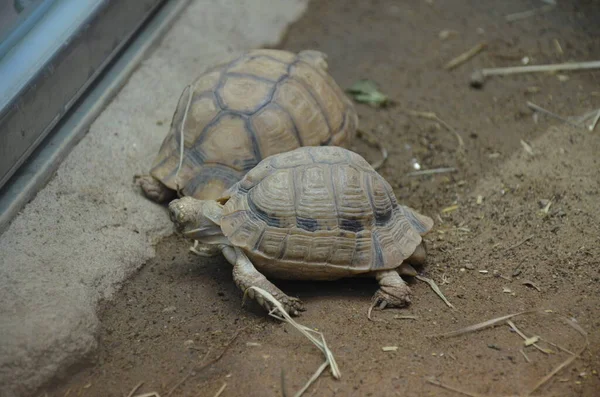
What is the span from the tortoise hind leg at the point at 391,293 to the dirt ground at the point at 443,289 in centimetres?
5

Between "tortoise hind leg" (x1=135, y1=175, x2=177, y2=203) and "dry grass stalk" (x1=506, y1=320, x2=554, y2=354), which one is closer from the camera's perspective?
"dry grass stalk" (x1=506, y1=320, x2=554, y2=354)

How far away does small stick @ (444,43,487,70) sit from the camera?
21.4ft

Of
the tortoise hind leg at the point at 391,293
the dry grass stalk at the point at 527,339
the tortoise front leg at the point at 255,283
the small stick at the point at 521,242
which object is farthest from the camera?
the small stick at the point at 521,242

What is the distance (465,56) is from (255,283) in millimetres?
3868

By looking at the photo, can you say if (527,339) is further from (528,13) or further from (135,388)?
(528,13)

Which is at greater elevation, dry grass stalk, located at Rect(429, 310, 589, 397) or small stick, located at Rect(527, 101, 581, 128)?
dry grass stalk, located at Rect(429, 310, 589, 397)

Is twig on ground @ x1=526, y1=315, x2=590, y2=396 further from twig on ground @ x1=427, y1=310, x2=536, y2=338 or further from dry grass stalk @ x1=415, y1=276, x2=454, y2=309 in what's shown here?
dry grass stalk @ x1=415, y1=276, x2=454, y2=309

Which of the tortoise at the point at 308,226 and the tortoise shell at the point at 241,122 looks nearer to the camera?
the tortoise at the point at 308,226

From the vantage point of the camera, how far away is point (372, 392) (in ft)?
10.3

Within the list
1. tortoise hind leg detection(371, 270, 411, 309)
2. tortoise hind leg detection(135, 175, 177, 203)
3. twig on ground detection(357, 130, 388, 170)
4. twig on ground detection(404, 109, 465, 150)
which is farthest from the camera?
twig on ground detection(404, 109, 465, 150)

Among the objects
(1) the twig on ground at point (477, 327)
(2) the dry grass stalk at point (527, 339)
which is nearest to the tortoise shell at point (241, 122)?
(1) the twig on ground at point (477, 327)

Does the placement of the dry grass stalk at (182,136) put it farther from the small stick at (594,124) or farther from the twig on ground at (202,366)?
the small stick at (594,124)

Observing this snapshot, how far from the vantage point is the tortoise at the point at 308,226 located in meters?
3.71

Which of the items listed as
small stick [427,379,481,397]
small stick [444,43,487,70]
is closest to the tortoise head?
small stick [427,379,481,397]
